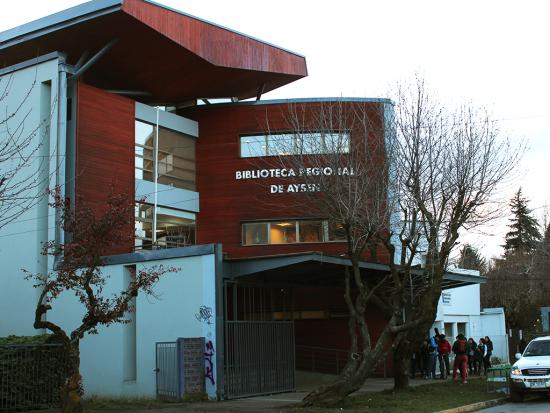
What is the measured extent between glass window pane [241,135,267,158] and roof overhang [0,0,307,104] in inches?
114

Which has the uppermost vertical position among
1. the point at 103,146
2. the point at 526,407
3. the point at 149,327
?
the point at 103,146

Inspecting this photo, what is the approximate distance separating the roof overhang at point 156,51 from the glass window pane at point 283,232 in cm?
687

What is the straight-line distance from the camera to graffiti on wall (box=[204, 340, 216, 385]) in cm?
1778

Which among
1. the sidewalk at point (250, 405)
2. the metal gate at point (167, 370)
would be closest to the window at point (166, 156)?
the metal gate at point (167, 370)

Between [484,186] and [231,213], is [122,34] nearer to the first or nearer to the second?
[231,213]

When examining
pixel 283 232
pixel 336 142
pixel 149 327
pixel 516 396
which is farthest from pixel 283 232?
pixel 516 396

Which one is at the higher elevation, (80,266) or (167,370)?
(80,266)

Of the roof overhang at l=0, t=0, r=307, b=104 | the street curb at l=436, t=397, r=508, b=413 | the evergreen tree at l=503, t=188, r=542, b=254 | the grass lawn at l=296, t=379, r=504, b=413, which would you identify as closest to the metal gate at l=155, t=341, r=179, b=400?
the grass lawn at l=296, t=379, r=504, b=413

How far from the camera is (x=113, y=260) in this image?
20766 millimetres

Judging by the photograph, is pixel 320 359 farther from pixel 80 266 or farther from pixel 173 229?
pixel 80 266

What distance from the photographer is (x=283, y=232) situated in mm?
28734

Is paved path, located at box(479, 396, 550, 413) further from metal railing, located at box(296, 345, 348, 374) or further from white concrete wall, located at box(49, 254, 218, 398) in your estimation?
metal railing, located at box(296, 345, 348, 374)

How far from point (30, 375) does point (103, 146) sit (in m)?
10.4

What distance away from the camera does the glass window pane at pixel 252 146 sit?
29.4m
